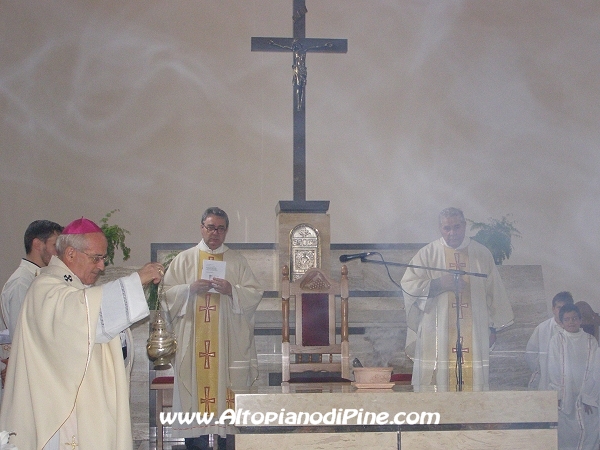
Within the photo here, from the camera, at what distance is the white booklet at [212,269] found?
6336mm

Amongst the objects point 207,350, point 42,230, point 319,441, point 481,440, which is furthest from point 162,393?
point 481,440

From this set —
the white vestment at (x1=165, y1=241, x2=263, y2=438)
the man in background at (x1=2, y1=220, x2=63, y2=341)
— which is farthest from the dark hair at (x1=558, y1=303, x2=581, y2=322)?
the man in background at (x1=2, y1=220, x2=63, y2=341)

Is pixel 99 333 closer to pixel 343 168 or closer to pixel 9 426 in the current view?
pixel 9 426

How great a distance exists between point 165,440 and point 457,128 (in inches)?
202

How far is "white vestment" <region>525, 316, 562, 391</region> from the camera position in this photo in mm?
6855

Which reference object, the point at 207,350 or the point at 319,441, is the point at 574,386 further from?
the point at 319,441

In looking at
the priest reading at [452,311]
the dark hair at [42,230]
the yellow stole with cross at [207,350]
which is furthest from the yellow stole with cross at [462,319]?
the dark hair at [42,230]

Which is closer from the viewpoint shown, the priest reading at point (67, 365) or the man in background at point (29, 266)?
the priest reading at point (67, 365)

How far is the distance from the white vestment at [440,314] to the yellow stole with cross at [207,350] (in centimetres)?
151

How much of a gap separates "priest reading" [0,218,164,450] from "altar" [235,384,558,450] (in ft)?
2.00

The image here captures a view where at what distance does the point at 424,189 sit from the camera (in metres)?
9.88

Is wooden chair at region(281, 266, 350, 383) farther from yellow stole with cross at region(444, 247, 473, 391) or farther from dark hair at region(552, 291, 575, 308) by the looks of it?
dark hair at region(552, 291, 575, 308)

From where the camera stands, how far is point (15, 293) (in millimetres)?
5215

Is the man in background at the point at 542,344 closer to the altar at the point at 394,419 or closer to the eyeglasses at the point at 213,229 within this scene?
the eyeglasses at the point at 213,229
